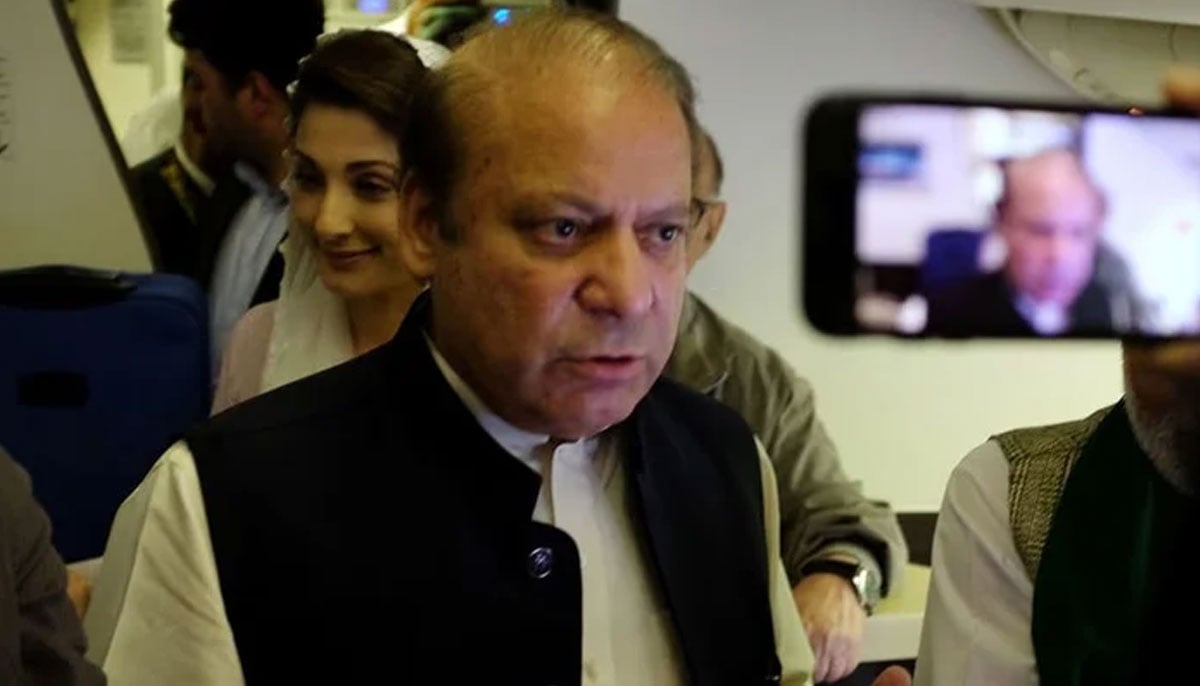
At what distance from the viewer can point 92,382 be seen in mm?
1808

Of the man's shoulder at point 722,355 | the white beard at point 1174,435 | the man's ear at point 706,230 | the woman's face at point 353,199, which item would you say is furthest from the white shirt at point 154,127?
the white beard at point 1174,435

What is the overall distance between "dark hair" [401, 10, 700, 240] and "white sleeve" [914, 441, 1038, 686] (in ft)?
0.82

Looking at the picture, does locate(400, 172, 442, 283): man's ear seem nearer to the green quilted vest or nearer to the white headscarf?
the green quilted vest

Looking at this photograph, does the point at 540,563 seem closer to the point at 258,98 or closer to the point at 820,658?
the point at 820,658

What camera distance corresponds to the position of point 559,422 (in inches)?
31.4

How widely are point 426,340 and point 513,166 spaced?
0.42 ft

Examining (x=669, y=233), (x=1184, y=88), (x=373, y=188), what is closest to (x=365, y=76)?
(x=373, y=188)

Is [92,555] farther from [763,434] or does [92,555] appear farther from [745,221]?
[745,221]

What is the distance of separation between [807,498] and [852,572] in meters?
0.10

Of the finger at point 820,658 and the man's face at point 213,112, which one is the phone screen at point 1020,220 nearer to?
the finger at point 820,658

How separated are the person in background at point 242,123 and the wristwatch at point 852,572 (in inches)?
30.4

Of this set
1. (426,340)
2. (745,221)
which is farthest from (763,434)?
(426,340)

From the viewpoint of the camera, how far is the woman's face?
4.30 ft

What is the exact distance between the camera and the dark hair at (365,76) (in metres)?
1.30
